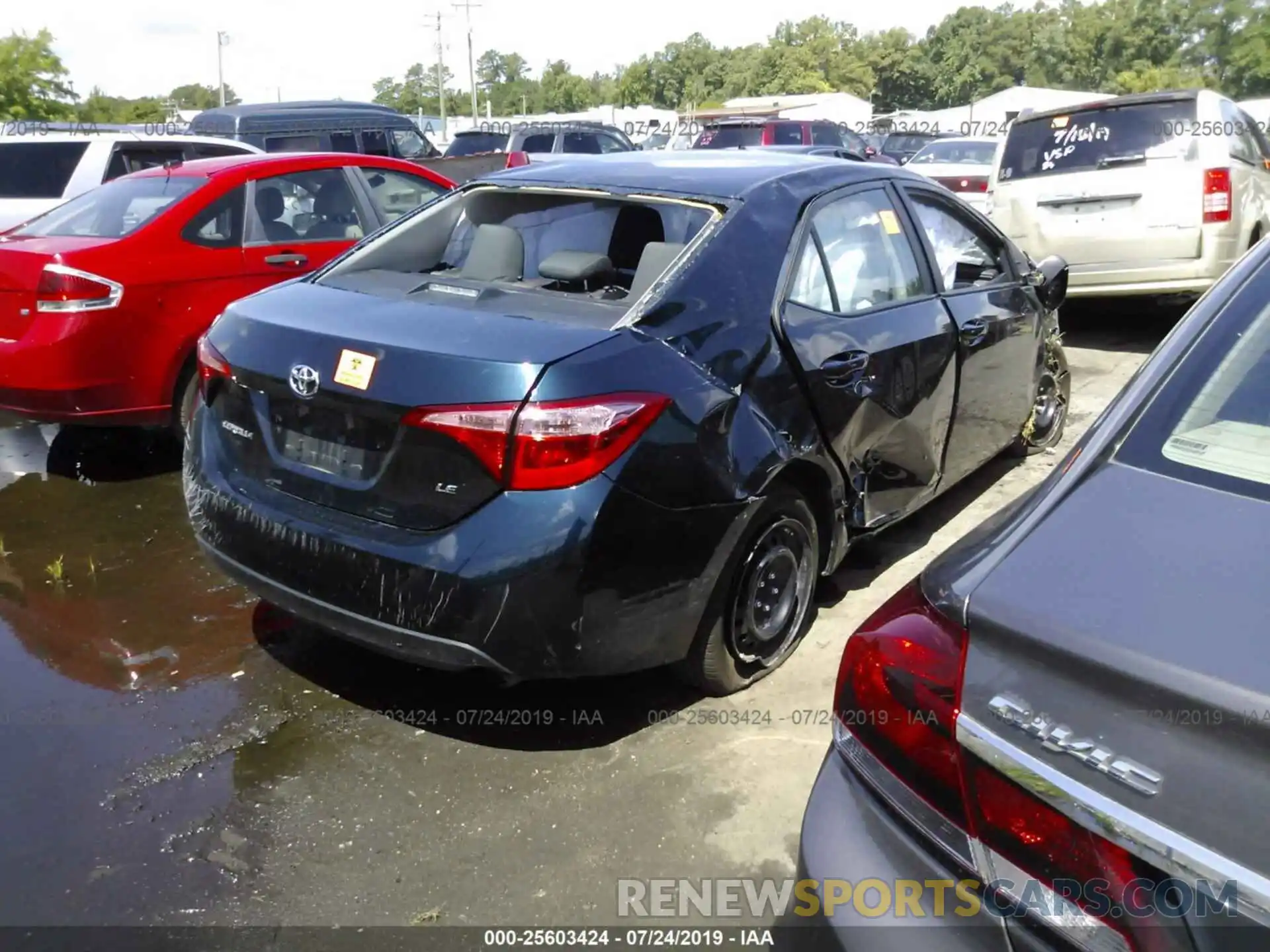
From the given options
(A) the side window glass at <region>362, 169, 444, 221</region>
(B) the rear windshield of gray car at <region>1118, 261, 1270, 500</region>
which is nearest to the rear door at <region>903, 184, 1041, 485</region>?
(B) the rear windshield of gray car at <region>1118, 261, 1270, 500</region>

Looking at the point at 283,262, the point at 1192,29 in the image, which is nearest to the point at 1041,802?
the point at 283,262

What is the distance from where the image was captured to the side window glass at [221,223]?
5.42 metres

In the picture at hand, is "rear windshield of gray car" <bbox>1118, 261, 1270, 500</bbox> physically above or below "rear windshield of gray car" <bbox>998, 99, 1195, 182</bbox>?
below

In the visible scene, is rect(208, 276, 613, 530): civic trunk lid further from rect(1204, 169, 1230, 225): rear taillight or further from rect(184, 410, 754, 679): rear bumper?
rect(1204, 169, 1230, 225): rear taillight

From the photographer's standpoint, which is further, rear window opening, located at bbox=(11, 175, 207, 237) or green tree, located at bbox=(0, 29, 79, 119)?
green tree, located at bbox=(0, 29, 79, 119)

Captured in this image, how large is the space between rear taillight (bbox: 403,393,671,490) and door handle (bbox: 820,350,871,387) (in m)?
1.00

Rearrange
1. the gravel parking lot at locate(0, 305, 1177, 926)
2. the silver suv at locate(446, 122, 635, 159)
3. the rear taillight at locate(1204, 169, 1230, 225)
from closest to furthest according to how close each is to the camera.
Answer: the gravel parking lot at locate(0, 305, 1177, 926) < the rear taillight at locate(1204, 169, 1230, 225) < the silver suv at locate(446, 122, 635, 159)

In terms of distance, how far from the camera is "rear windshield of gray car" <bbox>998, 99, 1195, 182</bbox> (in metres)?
7.99

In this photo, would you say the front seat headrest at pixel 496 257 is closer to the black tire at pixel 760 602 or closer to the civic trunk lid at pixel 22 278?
the black tire at pixel 760 602

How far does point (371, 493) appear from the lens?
9.50 ft

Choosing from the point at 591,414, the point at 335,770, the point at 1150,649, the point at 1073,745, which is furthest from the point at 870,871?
the point at 335,770

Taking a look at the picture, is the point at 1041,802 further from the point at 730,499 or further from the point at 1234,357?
the point at 730,499

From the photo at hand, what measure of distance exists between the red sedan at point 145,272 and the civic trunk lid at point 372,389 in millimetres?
2074

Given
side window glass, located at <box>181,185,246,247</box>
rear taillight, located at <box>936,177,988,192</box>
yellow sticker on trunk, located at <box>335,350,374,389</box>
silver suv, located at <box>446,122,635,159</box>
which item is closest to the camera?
yellow sticker on trunk, located at <box>335,350,374,389</box>
